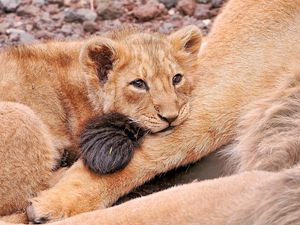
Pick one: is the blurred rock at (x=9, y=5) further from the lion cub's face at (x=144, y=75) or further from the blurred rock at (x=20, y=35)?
the lion cub's face at (x=144, y=75)

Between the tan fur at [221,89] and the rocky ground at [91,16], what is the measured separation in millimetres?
1473

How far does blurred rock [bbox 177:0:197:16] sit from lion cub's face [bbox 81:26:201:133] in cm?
153

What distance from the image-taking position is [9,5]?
5.45 m

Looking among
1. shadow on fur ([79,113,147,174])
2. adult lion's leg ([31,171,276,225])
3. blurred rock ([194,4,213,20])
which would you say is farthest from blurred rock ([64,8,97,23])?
adult lion's leg ([31,171,276,225])

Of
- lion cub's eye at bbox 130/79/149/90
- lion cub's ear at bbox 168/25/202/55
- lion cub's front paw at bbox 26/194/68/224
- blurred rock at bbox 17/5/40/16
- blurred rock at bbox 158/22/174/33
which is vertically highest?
lion cub's ear at bbox 168/25/202/55

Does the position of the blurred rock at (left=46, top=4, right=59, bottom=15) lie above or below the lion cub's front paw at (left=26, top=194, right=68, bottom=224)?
below

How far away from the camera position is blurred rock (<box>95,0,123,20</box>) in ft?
17.7

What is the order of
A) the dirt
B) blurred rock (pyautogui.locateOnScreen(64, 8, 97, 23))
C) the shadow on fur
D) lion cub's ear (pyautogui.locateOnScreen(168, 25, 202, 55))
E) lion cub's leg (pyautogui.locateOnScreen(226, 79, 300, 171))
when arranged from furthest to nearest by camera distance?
blurred rock (pyautogui.locateOnScreen(64, 8, 97, 23))
the dirt
lion cub's ear (pyautogui.locateOnScreen(168, 25, 202, 55))
the shadow on fur
lion cub's leg (pyautogui.locateOnScreen(226, 79, 300, 171))

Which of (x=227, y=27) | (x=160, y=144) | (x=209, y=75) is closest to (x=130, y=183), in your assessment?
(x=160, y=144)

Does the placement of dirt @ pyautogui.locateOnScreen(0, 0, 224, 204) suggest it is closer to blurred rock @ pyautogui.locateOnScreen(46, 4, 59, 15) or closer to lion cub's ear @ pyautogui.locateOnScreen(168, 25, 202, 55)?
blurred rock @ pyautogui.locateOnScreen(46, 4, 59, 15)

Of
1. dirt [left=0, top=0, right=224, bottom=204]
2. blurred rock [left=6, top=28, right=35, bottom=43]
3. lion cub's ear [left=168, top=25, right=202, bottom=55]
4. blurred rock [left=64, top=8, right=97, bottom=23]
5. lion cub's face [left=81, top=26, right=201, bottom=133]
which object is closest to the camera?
lion cub's face [left=81, top=26, right=201, bottom=133]

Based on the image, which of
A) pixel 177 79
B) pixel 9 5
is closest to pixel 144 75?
pixel 177 79

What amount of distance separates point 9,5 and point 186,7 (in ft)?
3.47

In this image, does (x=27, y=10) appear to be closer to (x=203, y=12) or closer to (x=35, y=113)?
(x=203, y=12)
